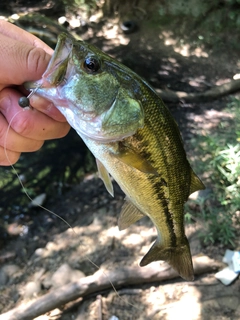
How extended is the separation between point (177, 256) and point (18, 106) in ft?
4.20

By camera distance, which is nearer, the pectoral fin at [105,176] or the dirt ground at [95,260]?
the pectoral fin at [105,176]

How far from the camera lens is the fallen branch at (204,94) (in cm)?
652

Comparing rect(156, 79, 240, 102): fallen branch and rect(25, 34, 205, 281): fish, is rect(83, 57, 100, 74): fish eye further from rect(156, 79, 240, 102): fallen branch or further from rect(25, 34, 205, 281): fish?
rect(156, 79, 240, 102): fallen branch

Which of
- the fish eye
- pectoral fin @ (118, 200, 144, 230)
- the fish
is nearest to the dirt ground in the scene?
pectoral fin @ (118, 200, 144, 230)

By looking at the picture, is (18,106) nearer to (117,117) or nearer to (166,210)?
(117,117)

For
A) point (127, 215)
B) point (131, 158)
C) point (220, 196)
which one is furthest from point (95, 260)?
point (131, 158)

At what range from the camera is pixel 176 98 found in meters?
6.52

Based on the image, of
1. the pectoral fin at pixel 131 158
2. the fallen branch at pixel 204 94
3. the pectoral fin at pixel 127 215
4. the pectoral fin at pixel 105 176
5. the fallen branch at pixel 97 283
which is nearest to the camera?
the pectoral fin at pixel 131 158

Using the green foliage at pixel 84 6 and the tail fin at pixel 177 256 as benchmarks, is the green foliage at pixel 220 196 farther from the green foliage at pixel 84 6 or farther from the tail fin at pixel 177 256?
the green foliage at pixel 84 6

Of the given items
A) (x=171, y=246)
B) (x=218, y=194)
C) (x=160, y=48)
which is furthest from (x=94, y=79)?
(x=160, y=48)

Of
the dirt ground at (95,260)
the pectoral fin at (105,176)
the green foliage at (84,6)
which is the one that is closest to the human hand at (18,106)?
the pectoral fin at (105,176)

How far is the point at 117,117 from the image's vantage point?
5.25ft

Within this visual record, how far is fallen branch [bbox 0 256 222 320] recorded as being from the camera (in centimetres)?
335

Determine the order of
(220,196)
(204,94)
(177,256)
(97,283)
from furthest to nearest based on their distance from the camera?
(204,94), (220,196), (97,283), (177,256)
